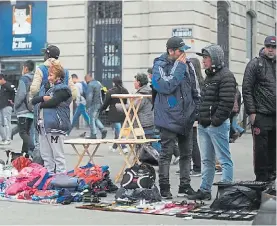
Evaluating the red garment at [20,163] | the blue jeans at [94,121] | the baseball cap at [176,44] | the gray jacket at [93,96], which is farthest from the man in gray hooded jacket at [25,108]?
the gray jacket at [93,96]

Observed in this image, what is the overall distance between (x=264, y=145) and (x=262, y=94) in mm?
680

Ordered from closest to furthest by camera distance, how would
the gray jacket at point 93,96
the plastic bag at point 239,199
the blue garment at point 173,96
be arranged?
the plastic bag at point 239,199 → the blue garment at point 173,96 → the gray jacket at point 93,96

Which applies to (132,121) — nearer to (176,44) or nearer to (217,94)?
(176,44)

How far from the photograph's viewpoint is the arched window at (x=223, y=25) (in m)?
22.6

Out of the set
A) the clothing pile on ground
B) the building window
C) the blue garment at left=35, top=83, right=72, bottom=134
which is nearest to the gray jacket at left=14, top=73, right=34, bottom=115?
the blue garment at left=35, top=83, right=72, bottom=134

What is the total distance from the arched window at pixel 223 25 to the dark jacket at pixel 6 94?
964 centimetres

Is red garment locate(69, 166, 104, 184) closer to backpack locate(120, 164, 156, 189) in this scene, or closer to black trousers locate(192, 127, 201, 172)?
backpack locate(120, 164, 156, 189)

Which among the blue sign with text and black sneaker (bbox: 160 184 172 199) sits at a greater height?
the blue sign with text

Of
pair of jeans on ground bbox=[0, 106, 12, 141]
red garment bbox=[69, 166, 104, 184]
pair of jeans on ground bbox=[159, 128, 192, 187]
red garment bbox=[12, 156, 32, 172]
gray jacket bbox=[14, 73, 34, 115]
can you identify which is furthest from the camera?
pair of jeans on ground bbox=[0, 106, 12, 141]

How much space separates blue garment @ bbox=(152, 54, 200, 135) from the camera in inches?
306

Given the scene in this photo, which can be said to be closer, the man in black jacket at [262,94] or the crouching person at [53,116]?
the man in black jacket at [262,94]

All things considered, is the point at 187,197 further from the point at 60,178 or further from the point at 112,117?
the point at 112,117

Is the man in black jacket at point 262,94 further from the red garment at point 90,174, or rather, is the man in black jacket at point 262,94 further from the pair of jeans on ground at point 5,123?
the pair of jeans on ground at point 5,123

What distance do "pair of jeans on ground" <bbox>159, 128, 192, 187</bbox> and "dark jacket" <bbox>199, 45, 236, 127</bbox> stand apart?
1.52 ft
